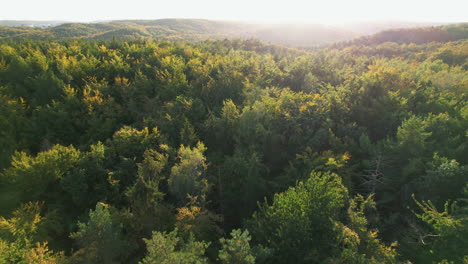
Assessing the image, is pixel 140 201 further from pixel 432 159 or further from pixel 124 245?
pixel 432 159

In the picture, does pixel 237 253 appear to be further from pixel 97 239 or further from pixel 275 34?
pixel 275 34

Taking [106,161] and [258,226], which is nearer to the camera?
[258,226]

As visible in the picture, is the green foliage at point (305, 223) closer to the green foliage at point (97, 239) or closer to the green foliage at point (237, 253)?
the green foliage at point (237, 253)

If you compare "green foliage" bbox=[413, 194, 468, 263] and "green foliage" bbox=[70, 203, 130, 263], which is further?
"green foliage" bbox=[70, 203, 130, 263]

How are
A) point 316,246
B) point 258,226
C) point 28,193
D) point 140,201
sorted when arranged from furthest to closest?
1. point 28,193
2. point 140,201
3. point 258,226
4. point 316,246

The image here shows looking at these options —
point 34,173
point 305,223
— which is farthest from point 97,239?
point 305,223

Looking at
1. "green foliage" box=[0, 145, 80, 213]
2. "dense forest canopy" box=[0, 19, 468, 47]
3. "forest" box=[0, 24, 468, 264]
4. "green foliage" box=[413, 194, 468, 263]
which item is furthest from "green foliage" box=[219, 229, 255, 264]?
"dense forest canopy" box=[0, 19, 468, 47]

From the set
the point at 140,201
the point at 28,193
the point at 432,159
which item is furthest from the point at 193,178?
the point at 432,159

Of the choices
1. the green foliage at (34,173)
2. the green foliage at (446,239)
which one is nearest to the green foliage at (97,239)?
the green foliage at (34,173)

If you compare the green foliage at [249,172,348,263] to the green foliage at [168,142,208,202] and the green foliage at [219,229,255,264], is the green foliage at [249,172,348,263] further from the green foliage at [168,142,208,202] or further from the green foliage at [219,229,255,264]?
the green foliage at [168,142,208,202]
